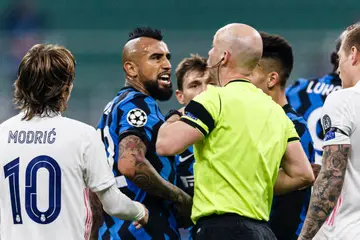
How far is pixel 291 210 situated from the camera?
22.0 ft

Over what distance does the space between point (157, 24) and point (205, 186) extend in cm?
1440

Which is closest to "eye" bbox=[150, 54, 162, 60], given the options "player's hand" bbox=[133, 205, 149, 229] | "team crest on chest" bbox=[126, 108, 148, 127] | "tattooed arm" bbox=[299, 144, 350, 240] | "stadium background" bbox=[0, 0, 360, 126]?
"team crest on chest" bbox=[126, 108, 148, 127]

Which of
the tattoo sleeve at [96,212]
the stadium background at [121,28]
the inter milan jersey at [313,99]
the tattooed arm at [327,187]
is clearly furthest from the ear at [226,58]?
the stadium background at [121,28]

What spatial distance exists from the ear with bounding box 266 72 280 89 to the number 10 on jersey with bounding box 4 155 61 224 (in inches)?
91.8

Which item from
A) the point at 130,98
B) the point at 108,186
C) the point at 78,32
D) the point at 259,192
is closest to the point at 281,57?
the point at 130,98

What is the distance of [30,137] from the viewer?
5.02 meters

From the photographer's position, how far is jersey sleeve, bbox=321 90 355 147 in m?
5.18

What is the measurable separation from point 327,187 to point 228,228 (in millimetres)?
602

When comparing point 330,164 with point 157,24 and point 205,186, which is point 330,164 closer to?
point 205,186

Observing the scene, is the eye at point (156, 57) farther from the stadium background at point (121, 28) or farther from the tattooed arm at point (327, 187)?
the stadium background at point (121, 28)

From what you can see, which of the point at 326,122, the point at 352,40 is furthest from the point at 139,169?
the point at 352,40

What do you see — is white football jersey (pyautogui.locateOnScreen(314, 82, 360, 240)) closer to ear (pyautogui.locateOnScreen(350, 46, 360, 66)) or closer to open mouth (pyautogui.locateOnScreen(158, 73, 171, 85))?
ear (pyautogui.locateOnScreen(350, 46, 360, 66))

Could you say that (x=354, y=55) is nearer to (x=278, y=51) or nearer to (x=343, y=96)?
(x=343, y=96)

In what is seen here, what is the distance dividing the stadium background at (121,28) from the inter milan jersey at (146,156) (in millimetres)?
8573
